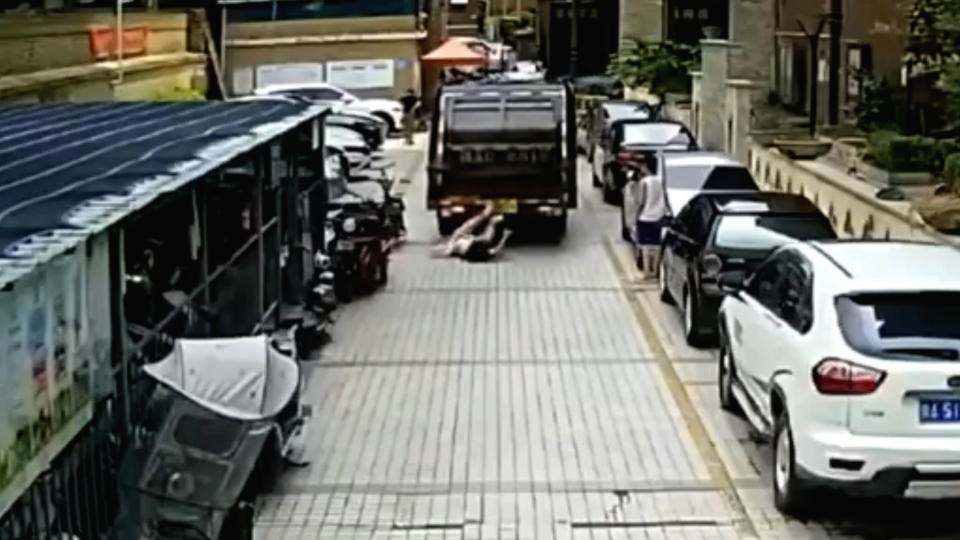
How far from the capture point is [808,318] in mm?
10289

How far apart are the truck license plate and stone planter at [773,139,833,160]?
13.0 feet

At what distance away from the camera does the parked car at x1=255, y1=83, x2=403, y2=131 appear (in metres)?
42.2

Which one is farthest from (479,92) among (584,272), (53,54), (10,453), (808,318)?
(10,453)

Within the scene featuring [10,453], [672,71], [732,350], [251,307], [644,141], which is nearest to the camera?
[10,453]

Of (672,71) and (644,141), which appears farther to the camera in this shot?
(672,71)

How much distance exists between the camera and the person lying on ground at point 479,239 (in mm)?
23328

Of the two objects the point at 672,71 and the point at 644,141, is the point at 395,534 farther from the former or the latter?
the point at 672,71

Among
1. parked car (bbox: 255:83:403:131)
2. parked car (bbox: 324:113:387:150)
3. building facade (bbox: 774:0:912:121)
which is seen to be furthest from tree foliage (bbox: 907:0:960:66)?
parked car (bbox: 255:83:403:131)

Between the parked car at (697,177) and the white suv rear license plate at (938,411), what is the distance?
10824mm

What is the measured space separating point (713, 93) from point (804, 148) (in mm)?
8899

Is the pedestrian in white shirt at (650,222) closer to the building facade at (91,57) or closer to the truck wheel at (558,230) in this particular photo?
the truck wheel at (558,230)

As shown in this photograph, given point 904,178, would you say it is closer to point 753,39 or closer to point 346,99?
point 753,39

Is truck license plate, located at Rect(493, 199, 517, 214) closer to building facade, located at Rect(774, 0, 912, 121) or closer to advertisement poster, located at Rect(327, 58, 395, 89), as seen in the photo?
building facade, located at Rect(774, 0, 912, 121)

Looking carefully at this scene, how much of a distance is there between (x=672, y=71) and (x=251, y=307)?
2595 cm
